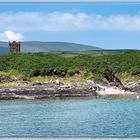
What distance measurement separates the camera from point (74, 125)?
2.75m

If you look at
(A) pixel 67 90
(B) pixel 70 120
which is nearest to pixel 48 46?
(B) pixel 70 120

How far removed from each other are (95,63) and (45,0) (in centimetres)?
86

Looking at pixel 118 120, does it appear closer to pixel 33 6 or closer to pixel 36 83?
pixel 36 83

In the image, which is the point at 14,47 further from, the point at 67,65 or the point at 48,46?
the point at 67,65

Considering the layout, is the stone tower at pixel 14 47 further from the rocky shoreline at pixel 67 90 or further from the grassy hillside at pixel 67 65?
the rocky shoreline at pixel 67 90

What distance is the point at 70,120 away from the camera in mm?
2852

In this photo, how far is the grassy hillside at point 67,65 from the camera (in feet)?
9.61

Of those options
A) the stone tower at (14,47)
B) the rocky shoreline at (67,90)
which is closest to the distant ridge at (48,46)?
the stone tower at (14,47)

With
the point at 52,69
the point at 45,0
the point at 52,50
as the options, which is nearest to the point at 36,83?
the point at 52,69

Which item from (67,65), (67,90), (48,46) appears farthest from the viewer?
(67,90)

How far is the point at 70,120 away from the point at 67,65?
405 mm

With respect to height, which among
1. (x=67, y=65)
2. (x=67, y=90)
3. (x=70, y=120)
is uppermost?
(x=67, y=65)

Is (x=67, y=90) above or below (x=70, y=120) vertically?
above

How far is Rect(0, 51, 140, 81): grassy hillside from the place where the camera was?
293 centimetres
